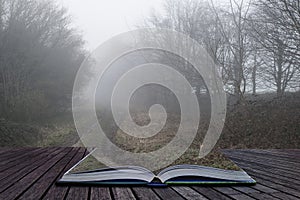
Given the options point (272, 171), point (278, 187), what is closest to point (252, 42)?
point (272, 171)

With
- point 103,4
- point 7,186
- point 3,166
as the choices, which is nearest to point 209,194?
point 7,186

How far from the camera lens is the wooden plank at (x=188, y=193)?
4.05 feet

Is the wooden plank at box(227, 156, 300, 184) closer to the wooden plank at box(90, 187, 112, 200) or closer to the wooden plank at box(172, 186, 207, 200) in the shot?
the wooden plank at box(172, 186, 207, 200)

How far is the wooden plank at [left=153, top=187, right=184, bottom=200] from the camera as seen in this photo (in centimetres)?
124

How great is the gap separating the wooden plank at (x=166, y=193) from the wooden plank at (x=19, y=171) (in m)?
0.80

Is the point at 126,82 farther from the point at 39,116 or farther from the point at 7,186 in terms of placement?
the point at 39,116

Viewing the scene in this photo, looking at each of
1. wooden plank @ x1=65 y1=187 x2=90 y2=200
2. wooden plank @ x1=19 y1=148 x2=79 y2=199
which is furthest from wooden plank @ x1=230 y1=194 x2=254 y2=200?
wooden plank @ x1=19 y1=148 x2=79 y2=199

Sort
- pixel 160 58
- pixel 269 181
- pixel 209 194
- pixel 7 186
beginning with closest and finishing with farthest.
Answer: pixel 209 194 → pixel 7 186 → pixel 269 181 → pixel 160 58

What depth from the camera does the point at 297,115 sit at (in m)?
5.04

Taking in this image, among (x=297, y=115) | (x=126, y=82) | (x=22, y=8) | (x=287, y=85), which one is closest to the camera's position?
(x=126, y=82)

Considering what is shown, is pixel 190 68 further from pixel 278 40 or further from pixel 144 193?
pixel 144 193

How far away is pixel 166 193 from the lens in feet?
4.29

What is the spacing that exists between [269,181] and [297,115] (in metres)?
4.08

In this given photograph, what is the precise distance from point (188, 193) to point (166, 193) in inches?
4.2
